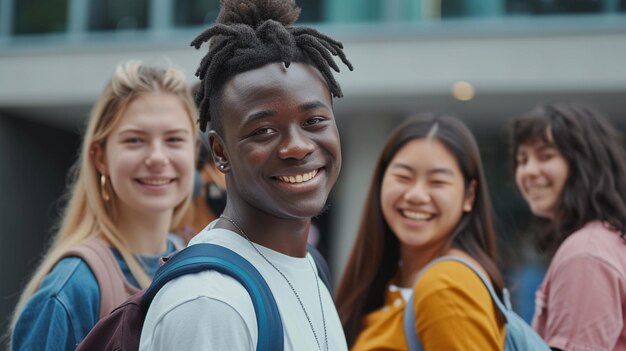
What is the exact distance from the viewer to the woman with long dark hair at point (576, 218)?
2717 millimetres

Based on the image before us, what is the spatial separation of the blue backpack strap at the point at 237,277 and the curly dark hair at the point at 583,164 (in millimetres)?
1905

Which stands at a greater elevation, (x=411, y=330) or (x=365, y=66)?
(x=365, y=66)

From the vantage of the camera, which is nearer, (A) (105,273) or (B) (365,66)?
(A) (105,273)

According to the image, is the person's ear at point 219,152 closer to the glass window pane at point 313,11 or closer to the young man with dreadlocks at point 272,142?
the young man with dreadlocks at point 272,142

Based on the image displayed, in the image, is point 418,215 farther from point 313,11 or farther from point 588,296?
point 313,11

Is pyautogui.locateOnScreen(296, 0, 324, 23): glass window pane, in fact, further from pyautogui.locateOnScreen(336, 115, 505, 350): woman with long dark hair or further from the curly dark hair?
pyautogui.locateOnScreen(336, 115, 505, 350): woman with long dark hair

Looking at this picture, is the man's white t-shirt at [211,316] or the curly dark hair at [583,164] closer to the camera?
the man's white t-shirt at [211,316]

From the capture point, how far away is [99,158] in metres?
2.76

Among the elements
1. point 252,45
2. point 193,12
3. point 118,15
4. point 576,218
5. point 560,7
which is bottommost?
point 576,218

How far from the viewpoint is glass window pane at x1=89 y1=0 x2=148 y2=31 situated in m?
11.6

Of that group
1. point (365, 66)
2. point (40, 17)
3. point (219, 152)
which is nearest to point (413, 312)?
point (219, 152)

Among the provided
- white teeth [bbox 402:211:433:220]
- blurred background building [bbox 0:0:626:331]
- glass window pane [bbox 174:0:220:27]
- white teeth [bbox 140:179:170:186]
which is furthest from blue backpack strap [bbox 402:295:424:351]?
glass window pane [bbox 174:0:220:27]

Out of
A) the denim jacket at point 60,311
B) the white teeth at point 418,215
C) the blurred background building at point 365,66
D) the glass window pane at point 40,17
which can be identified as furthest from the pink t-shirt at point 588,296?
the glass window pane at point 40,17

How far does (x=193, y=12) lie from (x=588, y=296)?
378 inches
